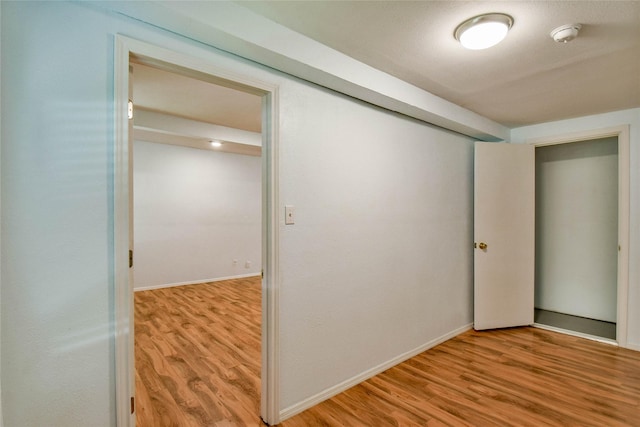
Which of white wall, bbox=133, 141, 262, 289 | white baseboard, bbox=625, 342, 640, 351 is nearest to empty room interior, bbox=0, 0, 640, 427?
white baseboard, bbox=625, 342, 640, 351

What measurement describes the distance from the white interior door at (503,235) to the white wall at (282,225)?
6.0 inches

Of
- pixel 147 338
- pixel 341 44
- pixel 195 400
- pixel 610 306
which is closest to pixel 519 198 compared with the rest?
pixel 610 306

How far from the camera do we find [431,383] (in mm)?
2275

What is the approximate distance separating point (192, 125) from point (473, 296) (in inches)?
167

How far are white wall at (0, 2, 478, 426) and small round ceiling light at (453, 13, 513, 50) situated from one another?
83 cm

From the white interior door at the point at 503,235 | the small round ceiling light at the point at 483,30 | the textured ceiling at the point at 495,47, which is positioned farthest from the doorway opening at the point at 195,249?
the white interior door at the point at 503,235

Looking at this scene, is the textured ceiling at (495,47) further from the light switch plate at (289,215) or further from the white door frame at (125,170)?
the light switch plate at (289,215)

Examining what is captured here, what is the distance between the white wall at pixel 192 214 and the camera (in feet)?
15.3

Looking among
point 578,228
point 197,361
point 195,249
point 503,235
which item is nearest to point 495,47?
point 503,235

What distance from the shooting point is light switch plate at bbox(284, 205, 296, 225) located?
6.22 feet

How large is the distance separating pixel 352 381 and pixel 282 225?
1.36 meters

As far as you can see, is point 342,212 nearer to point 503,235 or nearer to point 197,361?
point 197,361

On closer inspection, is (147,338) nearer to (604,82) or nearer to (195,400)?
(195,400)

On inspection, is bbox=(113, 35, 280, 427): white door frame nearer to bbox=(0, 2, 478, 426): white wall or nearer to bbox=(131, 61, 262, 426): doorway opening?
bbox=(0, 2, 478, 426): white wall
